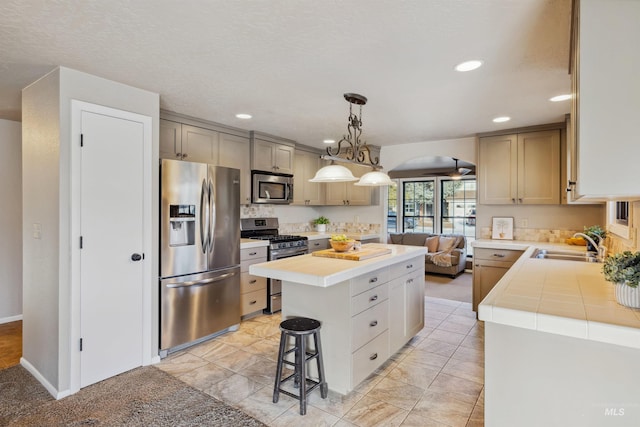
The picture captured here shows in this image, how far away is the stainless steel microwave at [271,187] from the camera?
4.39 m

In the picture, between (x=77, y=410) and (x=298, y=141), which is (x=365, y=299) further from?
(x=298, y=141)

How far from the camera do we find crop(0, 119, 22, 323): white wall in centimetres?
395

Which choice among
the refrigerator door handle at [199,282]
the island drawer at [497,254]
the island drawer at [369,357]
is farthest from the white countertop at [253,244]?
the island drawer at [497,254]

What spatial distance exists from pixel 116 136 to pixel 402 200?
24.7 feet

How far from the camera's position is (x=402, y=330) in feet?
10.0

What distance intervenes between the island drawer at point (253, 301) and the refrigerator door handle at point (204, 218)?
3.10ft

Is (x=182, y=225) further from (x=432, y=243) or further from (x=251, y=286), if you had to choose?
(x=432, y=243)

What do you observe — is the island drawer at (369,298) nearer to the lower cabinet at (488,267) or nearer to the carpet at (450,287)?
the lower cabinet at (488,267)

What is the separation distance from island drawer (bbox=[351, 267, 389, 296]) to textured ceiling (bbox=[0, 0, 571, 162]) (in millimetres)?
1494

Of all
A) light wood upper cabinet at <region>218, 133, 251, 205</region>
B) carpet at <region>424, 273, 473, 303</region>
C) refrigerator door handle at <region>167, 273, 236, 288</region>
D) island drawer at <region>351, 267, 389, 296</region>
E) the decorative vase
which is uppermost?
light wood upper cabinet at <region>218, 133, 251, 205</region>

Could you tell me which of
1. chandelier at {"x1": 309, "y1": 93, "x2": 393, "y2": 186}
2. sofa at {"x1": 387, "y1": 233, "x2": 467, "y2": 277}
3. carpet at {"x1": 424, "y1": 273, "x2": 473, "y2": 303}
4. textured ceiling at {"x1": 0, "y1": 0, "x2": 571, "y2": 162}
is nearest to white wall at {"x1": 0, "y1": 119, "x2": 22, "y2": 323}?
textured ceiling at {"x1": 0, "y1": 0, "x2": 571, "y2": 162}

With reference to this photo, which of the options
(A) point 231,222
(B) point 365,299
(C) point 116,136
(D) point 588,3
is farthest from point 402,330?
(C) point 116,136

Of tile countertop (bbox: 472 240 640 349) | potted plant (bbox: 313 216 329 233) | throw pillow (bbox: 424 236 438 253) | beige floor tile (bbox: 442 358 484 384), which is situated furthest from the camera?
throw pillow (bbox: 424 236 438 253)

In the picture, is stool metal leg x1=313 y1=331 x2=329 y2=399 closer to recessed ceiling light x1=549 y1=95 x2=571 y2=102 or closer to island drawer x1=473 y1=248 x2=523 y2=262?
island drawer x1=473 y1=248 x2=523 y2=262
